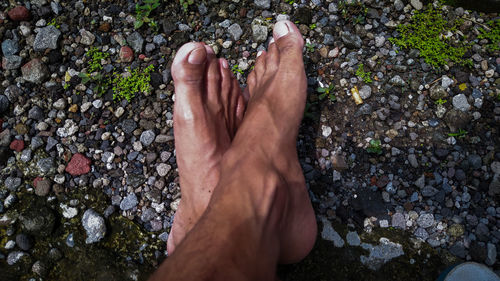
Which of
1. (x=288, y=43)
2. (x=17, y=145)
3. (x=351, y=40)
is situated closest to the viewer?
(x=288, y=43)

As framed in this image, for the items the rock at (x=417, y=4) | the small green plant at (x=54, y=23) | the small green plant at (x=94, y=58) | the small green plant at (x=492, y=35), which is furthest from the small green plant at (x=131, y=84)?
the small green plant at (x=492, y=35)

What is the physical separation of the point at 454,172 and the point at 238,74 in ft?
5.01

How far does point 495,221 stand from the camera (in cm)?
240

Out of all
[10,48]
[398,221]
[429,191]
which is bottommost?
[398,221]

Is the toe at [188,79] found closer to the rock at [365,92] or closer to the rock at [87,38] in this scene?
the rock at [87,38]

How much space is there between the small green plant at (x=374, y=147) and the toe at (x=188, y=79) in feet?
3.59

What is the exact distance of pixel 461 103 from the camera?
258cm

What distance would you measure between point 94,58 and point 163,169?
0.93 meters

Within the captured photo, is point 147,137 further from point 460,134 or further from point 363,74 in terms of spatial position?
point 460,134

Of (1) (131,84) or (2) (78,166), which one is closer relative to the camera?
(2) (78,166)

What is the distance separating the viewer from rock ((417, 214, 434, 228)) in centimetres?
242

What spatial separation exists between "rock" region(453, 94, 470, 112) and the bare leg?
3.27 feet

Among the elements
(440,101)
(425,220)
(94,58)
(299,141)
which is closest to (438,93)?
(440,101)

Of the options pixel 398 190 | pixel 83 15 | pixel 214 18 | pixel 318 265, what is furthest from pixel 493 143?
pixel 83 15
